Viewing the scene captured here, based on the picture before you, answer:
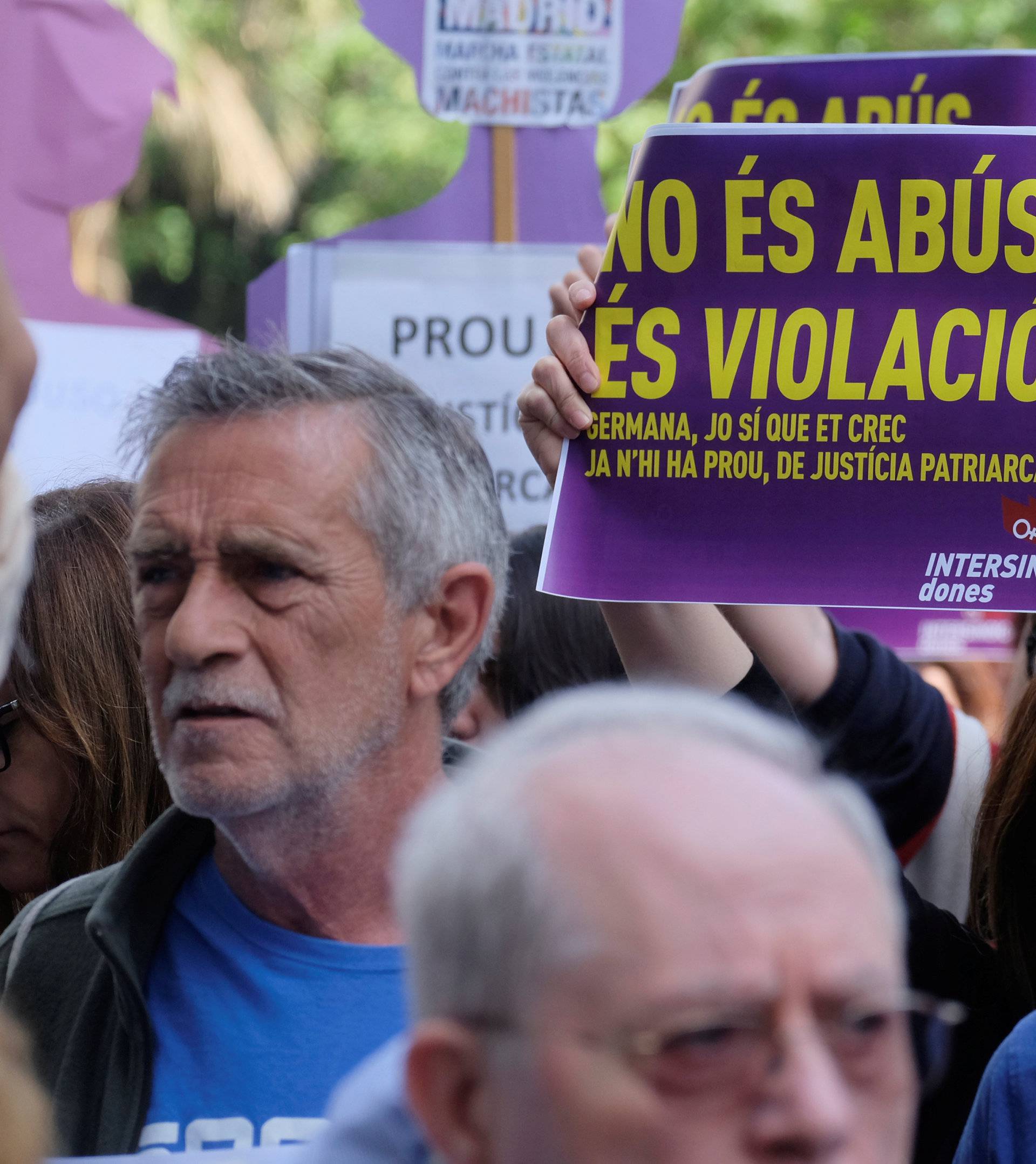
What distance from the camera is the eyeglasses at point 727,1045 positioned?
0.99 metres

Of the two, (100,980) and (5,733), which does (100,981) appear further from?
(5,733)

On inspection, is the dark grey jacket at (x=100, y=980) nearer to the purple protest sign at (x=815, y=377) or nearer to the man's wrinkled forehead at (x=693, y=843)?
the purple protest sign at (x=815, y=377)

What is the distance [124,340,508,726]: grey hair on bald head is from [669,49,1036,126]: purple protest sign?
0.72 metres

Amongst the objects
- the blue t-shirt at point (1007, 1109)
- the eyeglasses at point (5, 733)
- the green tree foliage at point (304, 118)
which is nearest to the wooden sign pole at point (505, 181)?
the eyeglasses at point (5, 733)

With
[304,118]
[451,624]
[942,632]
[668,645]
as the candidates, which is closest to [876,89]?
[668,645]

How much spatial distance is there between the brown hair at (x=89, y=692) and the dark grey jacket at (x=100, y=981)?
417mm

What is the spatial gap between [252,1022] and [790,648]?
90 cm

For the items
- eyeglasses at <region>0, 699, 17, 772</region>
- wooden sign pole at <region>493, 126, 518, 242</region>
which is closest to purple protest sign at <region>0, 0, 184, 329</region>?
wooden sign pole at <region>493, 126, 518, 242</region>

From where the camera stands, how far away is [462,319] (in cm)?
382

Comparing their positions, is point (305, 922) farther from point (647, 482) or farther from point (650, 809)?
point (650, 809)

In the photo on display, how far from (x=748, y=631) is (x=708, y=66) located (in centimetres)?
93

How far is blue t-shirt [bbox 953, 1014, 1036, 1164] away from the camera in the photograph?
1.73 metres

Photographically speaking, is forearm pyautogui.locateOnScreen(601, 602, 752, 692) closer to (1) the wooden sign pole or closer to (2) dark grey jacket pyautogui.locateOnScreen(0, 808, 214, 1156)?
(2) dark grey jacket pyautogui.locateOnScreen(0, 808, 214, 1156)

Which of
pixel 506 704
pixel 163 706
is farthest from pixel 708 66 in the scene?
pixel 163 706
